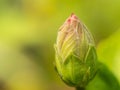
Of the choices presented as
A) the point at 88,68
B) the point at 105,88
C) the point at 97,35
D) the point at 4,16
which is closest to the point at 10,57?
the point at 4,16

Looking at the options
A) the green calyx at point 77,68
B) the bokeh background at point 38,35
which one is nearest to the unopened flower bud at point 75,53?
the green calyx at point 77,68

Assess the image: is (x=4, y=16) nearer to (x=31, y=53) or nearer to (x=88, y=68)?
(x=31, y=53)

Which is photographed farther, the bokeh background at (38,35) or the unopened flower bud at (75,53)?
the bokeh background at (38,35)

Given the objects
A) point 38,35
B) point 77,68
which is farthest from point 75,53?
point 38,35

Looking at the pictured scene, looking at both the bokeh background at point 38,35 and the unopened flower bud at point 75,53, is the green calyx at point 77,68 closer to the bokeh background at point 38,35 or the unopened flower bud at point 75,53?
the unopened flower bud at point 75,53

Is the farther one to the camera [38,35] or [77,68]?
[38,35]

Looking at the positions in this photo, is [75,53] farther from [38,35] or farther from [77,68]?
[38,35]
